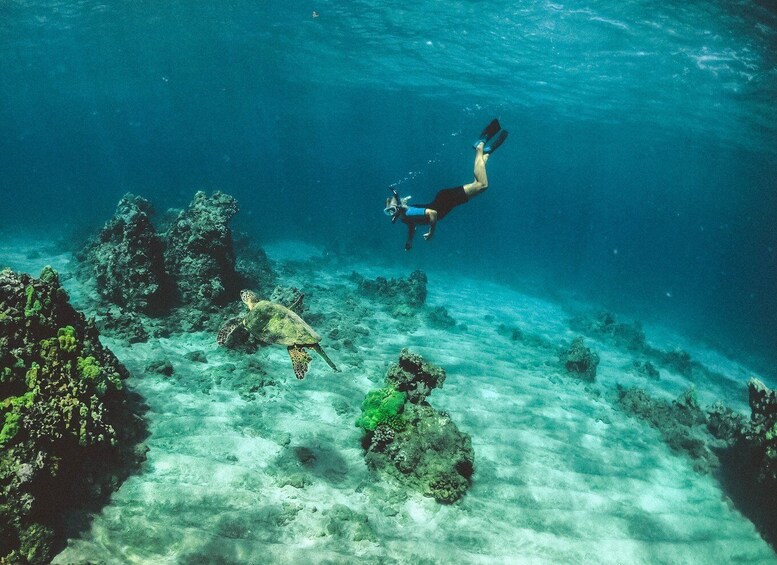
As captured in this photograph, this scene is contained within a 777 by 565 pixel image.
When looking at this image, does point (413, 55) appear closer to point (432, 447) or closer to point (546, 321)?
point (546, 321)

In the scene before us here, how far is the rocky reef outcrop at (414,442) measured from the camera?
5.87m


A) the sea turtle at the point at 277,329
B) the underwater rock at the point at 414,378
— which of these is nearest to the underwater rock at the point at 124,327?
the sea turtle at the point at 277,329

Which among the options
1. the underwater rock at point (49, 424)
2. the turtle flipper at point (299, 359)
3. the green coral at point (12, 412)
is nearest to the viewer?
the underwater rock at point (49, 424)

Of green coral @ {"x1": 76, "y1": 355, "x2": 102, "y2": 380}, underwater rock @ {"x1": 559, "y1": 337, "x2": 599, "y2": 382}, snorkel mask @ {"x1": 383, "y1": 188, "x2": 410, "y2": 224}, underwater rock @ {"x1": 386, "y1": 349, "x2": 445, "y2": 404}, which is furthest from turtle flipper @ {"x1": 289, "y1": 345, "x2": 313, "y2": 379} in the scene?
underwater rock @ {"x1": 559, "y1": 337, "x2": 599, "y2": 382}

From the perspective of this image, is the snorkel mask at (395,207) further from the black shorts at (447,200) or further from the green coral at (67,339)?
the green coral at (67,339)

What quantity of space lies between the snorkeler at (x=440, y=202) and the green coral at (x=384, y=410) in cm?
272

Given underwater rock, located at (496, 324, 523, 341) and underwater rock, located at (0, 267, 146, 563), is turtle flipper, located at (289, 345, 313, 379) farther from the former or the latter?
underwater rock, located at (496, 324, 523, 341)

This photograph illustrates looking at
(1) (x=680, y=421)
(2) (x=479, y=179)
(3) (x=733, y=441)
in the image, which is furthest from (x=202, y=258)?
(3) (x=733, y=441)

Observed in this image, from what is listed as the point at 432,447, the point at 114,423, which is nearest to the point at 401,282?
the point at 432,447

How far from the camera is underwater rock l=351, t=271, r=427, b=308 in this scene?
16.1 meters

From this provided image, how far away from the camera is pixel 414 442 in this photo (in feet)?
20.4

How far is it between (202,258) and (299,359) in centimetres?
682

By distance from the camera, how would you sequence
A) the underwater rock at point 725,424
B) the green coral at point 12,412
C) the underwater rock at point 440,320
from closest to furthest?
the green coral at point 12,412
the underwater rock at point 725,424
the underwater rock at point 440,320

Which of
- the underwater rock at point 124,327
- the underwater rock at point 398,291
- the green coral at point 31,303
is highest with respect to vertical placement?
the green coral at point 31,303
